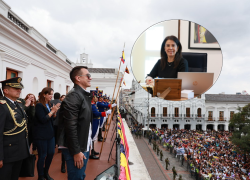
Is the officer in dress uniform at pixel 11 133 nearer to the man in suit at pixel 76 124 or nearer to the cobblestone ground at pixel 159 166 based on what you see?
the man in suit at pixel 76 124

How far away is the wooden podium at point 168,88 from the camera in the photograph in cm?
187

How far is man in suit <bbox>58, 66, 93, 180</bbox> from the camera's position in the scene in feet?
5.74

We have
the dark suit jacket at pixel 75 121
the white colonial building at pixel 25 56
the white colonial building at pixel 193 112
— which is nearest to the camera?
the dark suit jacket at pixel 75 121

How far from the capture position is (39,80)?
345 inches

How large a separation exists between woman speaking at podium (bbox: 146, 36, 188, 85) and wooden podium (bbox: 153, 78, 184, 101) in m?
0.05

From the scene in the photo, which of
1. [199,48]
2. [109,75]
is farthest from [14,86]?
[109,75]

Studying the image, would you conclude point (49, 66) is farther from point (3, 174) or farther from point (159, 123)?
point (159, 123)

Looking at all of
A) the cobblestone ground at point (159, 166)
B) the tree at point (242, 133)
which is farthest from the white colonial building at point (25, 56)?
the tree at point (242, 133)

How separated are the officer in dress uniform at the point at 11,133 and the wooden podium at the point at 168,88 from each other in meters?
1.85

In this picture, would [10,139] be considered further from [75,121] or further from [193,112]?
[193,112]

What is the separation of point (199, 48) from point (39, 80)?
862 centimetres

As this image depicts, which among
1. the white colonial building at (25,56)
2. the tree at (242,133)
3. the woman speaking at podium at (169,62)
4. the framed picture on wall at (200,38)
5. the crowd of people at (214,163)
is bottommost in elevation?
the crowd of people at (214,163)

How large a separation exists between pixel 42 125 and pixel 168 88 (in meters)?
2.41

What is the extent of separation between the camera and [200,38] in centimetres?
181
